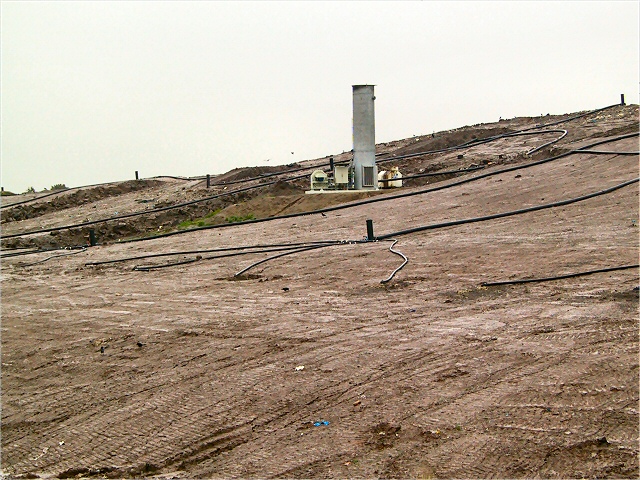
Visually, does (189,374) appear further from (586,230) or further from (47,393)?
(586,230)

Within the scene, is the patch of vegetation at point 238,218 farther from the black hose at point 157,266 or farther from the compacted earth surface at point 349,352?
the black hose at point 157,266

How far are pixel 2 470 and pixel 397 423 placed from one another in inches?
134

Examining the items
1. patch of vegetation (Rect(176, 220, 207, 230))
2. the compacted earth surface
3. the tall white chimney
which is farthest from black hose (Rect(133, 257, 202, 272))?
the tall white chimney

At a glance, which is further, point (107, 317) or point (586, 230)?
point (586, 230)

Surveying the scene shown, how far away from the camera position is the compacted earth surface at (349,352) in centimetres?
535

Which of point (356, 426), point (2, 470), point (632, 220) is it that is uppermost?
point (632, 220)

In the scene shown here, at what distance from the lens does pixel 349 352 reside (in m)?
7.44

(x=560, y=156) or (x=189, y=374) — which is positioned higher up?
(x=560, y=156)

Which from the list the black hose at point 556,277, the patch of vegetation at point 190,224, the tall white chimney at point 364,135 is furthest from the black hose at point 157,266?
the tall white chimney at point 364,135

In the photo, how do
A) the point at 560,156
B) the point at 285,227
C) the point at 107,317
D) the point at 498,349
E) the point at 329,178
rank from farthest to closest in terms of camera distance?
the point at 329,178, the point at 560,156, the point at 285,227, the point at 107,317, the point at 498,349

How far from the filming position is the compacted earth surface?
17.6ft

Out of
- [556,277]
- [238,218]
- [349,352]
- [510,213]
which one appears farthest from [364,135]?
[349,352]

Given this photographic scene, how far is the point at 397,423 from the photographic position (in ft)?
18.7

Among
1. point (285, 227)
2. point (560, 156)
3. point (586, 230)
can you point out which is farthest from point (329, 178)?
point (586, 230)
